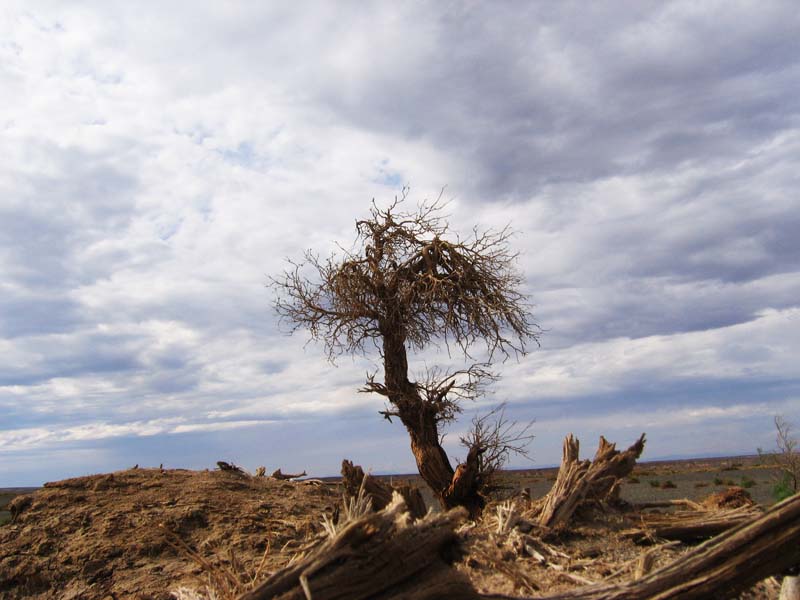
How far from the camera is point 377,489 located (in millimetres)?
9344

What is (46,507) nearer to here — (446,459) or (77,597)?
(77,597)

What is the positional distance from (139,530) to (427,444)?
205 inches

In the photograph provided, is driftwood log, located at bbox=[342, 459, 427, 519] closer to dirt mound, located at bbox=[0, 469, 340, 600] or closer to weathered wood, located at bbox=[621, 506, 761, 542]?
dirt mound, located at bbox=[0, 469, 340, 600]

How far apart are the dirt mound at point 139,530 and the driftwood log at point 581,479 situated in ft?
11.1

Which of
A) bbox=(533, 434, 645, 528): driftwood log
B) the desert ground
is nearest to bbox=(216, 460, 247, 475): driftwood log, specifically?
the desert ground

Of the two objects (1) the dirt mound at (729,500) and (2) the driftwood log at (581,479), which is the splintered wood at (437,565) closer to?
(2) the driftwood log at (581,479)

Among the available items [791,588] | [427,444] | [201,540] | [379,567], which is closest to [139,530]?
[201,540]

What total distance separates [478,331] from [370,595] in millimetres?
8462

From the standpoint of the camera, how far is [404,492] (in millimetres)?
8031

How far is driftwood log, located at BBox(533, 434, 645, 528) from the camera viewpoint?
8000mm

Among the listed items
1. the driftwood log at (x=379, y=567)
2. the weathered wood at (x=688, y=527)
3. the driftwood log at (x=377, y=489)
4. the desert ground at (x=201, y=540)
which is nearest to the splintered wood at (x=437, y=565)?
the driftwood log at (x=379, y=567)

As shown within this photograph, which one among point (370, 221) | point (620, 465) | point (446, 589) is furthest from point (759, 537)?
point (370, 221)

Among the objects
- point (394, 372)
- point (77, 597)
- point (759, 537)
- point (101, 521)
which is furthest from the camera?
point (394, 372)

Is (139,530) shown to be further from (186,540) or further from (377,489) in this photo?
(377,489)
